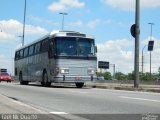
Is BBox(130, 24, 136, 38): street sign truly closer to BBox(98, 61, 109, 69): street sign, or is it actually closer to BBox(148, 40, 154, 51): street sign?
BBox(148, 40, 154, 51): street sign

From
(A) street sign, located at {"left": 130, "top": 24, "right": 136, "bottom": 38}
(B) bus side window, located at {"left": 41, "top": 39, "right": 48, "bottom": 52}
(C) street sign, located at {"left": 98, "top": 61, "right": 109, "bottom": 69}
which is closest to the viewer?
(A) street sign, located at {"left": 130, "top": 24, "right": 136, "bottom": 38}

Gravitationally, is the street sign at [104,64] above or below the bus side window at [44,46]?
above

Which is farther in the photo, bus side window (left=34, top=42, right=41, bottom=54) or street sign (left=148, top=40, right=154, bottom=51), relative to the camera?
street sign (left=148, top=40, right=154, bottom=51)

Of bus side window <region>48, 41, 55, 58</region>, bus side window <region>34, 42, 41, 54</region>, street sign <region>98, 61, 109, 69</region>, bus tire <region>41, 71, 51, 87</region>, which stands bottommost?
bus tire <region>41, 71, 51, 87</region>

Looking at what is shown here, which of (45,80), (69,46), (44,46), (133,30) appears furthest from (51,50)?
(133,30)

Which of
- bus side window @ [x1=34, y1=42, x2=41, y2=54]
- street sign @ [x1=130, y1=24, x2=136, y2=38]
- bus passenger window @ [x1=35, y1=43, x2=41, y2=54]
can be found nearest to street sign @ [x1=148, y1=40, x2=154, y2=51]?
bus side window @ [x1=34, y1=42, x2=41, y2=54]

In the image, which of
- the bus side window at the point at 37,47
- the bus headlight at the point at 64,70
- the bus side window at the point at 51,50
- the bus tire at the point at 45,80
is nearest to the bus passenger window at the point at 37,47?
the bus side window at the point at 37,47

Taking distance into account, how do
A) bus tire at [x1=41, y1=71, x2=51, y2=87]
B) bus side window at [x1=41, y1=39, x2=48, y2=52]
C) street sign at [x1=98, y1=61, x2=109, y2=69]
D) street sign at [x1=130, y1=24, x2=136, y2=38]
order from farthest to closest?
street sign at [x1=98, y1=61, x2=109, y2=69] → bus tire at [x1=41, y1=71, x2=51, y2=87] → bus side window at [x1=41, y1=39, x2=48, y2=52] → street sign at [x1=130, y1=24, x2=136, y2=38]

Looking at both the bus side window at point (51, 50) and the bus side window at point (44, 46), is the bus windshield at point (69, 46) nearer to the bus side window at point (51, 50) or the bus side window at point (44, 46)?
the bus side window at point (51, 50)

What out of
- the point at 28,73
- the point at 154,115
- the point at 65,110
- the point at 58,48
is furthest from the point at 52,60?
the point at 154,115

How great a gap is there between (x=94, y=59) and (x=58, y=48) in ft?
8.69

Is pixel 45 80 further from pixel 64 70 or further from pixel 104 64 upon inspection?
pixel 104 64

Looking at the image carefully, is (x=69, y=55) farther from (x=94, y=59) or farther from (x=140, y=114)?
(x=140, y=114)

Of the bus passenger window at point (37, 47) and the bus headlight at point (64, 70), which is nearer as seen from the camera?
the bus headlight at point (64, 70)
